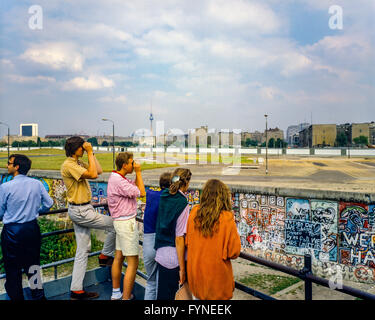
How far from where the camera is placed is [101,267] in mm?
4258

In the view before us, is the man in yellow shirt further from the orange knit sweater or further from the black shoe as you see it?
the orange knit sweater

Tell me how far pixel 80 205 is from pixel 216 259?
1.93 metres

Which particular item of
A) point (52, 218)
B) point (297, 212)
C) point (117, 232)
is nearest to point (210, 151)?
point (52, 218)

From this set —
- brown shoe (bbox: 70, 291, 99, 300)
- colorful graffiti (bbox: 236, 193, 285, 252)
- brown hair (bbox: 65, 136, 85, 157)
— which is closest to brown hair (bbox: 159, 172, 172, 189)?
brown hair (bbox: 65, 136, 85, 157)

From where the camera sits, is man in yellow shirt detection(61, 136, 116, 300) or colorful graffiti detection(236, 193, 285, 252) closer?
man in yellow shirt detection(61, 136, 116, 300)

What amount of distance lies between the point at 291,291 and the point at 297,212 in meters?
2.15

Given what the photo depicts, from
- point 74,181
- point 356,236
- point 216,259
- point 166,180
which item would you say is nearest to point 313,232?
point 356,236

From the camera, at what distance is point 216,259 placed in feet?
8.44

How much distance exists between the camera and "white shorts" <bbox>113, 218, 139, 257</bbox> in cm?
370

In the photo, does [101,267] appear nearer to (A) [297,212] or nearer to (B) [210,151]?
(A) [297,212]

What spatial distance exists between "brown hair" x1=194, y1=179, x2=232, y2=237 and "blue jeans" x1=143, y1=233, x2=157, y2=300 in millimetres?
1015

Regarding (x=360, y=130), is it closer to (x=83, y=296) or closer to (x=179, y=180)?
(x=179, y=180)

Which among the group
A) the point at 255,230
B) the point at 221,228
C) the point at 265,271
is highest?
the point at 221,228
